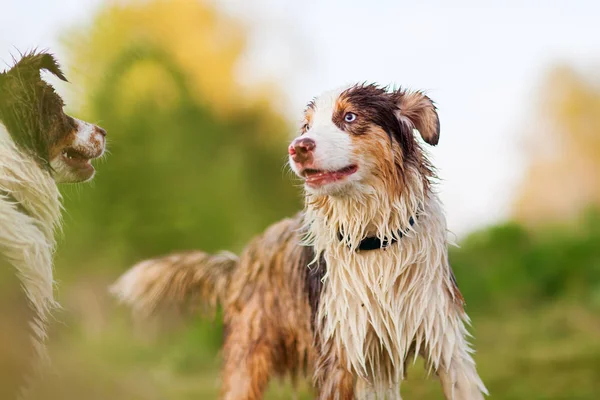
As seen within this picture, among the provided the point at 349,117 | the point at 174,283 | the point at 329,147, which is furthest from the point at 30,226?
the point at 349,117

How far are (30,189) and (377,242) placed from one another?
5.60ft

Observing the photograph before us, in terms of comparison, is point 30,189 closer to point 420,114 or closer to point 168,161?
point 420,114

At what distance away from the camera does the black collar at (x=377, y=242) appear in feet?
11.0

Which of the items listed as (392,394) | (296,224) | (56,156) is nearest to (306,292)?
(296,224)

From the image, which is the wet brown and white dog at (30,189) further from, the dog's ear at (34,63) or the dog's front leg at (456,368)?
the dog's front leg at (456,368)

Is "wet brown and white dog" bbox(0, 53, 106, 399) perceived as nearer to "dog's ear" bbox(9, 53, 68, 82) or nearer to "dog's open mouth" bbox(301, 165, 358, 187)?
"dog's ear" bbox(9, 53, 68, 82)

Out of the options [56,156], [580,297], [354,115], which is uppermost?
[354,115]

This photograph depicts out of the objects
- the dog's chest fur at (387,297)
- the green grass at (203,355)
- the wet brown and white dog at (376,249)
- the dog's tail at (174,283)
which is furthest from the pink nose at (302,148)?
the green grass at (203,355)

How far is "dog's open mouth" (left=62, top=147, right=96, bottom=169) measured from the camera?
3.51 metres

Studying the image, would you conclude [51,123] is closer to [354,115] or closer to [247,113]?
[354,115]

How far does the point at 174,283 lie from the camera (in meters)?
4.61

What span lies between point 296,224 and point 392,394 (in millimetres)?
1127

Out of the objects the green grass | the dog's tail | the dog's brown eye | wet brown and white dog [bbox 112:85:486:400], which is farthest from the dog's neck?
the green grass

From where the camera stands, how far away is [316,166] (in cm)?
313
